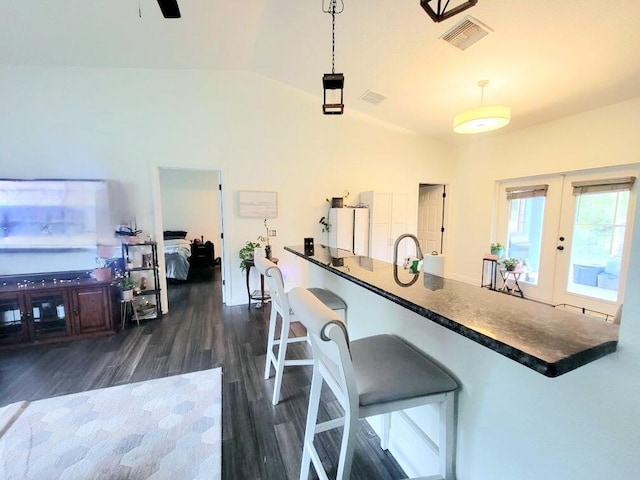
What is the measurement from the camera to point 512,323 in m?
0.78

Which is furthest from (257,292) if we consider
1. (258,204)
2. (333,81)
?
(333,81)

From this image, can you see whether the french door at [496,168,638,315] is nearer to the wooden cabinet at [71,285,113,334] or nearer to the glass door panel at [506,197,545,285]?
the glass door panel at [506,197,545,285]

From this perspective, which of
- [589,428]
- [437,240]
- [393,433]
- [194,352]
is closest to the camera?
[589,428]

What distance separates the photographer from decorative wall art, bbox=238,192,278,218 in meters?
4.07

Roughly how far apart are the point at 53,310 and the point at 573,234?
6.69 meters

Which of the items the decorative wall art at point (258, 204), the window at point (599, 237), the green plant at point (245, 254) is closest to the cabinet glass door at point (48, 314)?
Result: the green plant at point (245, 254)

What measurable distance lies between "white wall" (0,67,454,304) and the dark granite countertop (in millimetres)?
3285

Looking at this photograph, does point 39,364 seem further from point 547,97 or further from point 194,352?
point 547,97

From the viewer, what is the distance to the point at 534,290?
4.39 metres

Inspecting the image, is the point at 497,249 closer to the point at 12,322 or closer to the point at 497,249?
the point at 497,249

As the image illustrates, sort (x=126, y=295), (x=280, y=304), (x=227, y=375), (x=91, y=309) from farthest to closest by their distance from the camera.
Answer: (x=126, y=295) → (x=91, y=309) → (x=227, y=375) → (x=280, y=304)

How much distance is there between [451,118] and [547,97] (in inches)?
47.1

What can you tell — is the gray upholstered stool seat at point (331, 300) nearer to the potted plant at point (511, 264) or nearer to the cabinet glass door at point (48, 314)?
the cabinet glass door at point (48, 314)

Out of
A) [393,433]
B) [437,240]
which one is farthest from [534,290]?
[393,433]
